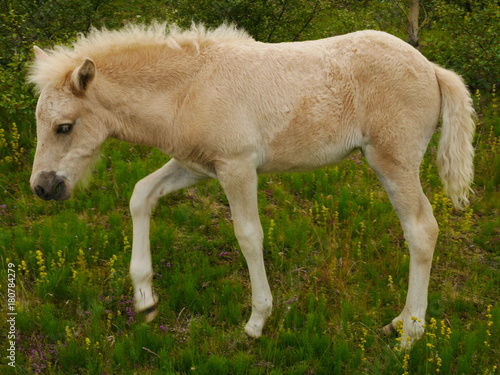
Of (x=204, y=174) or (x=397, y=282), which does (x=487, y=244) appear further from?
(x=204, y=174)

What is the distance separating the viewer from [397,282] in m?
5.14

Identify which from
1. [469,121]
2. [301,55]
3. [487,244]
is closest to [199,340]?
[301,55]

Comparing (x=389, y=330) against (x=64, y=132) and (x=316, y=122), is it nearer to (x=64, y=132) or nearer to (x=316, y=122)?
(x=316, y=122)

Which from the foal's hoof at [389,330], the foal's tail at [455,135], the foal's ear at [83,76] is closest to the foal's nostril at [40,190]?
the foal's ear at [83,76]

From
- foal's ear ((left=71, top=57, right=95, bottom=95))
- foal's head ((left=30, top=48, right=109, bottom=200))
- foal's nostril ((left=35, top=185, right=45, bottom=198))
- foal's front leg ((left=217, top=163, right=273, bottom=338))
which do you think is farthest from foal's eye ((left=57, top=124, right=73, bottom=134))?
foal's front leg ((left=217, top=163, right=273, bottom=338))

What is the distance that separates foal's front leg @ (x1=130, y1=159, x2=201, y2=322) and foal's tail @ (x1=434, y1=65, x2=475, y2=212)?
2.03 metres

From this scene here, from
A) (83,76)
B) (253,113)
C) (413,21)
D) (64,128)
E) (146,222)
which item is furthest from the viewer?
(413,21)

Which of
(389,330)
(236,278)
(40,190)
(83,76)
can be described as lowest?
(236,278)

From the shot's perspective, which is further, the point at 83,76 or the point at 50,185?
the point at 50,185

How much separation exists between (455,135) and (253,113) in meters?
1.64

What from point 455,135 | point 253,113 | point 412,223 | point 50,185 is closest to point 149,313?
point 50,185

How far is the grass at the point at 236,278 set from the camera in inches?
163

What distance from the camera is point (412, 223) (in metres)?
4.51

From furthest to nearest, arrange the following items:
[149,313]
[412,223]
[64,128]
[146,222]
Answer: [146,222] < [149,313] < [412,223] < [64,128]
